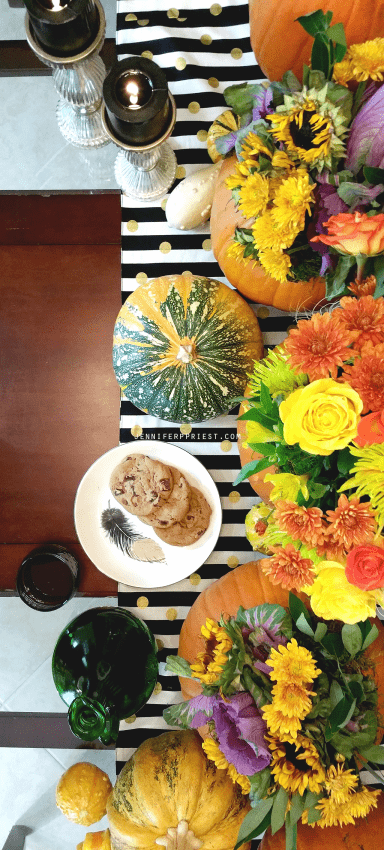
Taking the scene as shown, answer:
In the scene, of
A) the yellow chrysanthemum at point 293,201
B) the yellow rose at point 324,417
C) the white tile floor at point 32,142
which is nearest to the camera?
the yellow rose at point 324,417

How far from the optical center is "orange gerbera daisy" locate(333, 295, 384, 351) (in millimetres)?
584

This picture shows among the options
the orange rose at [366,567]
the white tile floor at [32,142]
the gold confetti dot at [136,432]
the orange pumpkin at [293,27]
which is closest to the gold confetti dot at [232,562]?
the gold confetti dot at [136,432]

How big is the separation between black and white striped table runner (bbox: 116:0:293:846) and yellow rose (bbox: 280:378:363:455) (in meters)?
0.48

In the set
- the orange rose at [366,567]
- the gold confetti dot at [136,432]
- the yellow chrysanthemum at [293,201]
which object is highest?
the yellow chrysanthemum at [293,201]

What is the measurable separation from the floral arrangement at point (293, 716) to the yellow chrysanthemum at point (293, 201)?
448 millimetres

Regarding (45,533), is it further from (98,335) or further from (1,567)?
(98,335)

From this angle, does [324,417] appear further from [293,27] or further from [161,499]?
[293,27]

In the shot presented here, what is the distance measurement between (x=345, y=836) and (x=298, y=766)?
0.81 feet

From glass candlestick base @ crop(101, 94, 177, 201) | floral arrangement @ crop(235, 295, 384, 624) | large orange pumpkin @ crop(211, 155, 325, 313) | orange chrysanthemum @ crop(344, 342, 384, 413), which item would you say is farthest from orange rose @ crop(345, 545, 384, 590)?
glass candlestick base @ crop(101, 94, 177, 201)

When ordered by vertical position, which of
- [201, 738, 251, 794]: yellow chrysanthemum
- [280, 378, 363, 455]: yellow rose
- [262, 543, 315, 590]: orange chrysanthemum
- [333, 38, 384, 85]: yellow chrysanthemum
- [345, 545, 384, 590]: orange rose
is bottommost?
[201, 738, 251, 794]: yellow chrysanthemum

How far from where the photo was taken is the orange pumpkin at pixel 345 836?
2.72ft

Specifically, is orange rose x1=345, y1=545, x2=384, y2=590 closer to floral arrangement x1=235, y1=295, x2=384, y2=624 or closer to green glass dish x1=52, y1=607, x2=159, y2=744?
floral arrangement x1=235, y1=295, x2=384, y2=624

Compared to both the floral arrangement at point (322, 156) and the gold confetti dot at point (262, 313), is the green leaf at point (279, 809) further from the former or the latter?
the gold confetti dot at point (262, 313)

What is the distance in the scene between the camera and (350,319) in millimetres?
596
